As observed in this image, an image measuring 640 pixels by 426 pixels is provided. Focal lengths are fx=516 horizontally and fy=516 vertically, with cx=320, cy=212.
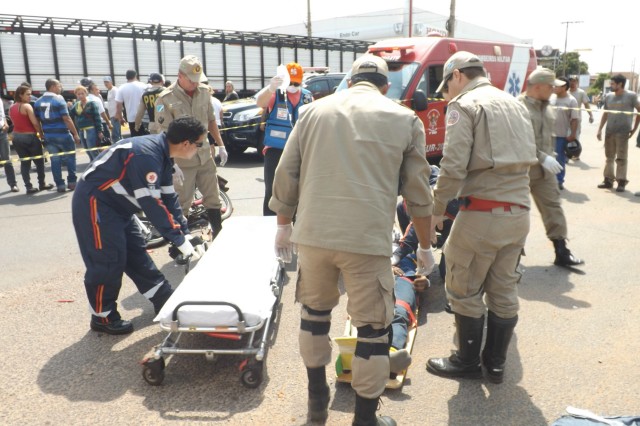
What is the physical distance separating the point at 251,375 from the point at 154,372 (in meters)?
0.61

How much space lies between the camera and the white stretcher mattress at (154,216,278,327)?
10.6 feet

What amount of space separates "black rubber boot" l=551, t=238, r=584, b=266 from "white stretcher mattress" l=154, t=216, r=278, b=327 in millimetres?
2996

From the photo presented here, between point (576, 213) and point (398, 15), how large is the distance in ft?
161

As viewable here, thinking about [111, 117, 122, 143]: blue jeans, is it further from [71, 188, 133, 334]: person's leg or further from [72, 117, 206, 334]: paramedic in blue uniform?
[71, 188, 133, 334]: person's leg

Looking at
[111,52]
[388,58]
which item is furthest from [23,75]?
[388,58]

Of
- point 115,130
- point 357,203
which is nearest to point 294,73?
point 357,203

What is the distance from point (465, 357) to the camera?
10.9 feet

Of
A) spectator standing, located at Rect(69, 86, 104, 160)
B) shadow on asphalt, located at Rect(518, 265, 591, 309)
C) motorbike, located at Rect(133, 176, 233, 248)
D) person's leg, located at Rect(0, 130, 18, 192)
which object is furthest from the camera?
spectator standing, located at Rect(69, 86, 104, 160)

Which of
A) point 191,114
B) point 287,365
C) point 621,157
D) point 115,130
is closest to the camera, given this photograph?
point 287,365

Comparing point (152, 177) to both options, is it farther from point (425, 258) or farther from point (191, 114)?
point (191, 114)

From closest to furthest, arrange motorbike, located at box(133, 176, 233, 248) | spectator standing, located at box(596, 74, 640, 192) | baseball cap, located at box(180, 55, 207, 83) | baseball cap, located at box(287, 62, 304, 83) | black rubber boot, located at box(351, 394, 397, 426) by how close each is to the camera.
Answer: black rubber boot, located at box(351, 394, 397, 426), baseball cap, located at box(180, 55, 207, 83), baseball cap, located at box(287, 62, 304, 83), motorbike, located at box(133, 176, 233, 248), spectator standing, located at box(596, 74, 640, 192)

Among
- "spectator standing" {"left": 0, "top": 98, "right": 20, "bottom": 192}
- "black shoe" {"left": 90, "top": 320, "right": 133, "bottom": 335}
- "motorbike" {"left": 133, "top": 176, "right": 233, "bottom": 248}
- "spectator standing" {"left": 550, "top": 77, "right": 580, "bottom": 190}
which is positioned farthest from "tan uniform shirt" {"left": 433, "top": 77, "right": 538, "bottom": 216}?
"spectator standing" {"left": 0, "top": 98, "right": 20, "bottom": 192}

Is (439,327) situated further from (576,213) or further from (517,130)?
(576,213)

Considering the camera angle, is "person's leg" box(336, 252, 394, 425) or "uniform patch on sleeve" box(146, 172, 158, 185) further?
"uniform patch on sleeve" box(146, 172, 158, 185)
